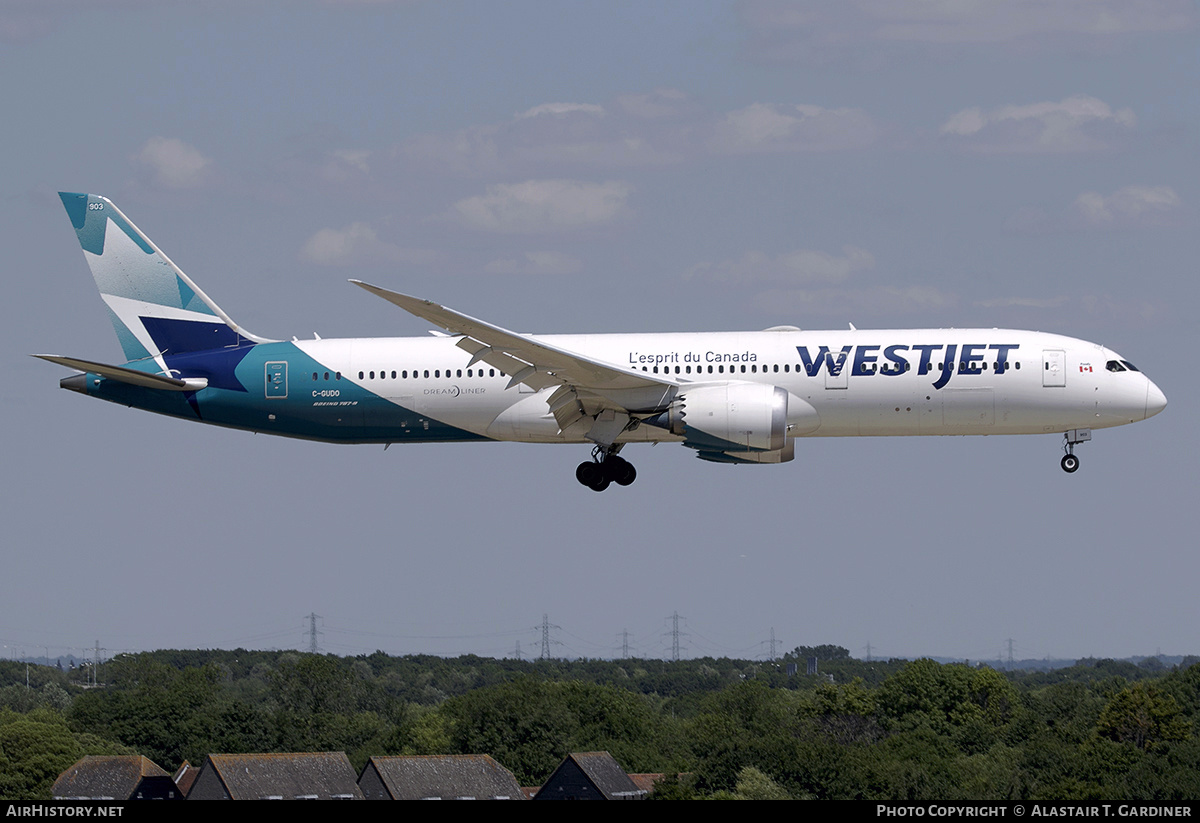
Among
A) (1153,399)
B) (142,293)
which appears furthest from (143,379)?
(1153,399)

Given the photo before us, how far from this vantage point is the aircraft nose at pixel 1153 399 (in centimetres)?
5078

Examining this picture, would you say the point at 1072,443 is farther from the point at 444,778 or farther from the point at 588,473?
the point at 444,778

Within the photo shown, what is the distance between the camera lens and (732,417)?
48.6 metres

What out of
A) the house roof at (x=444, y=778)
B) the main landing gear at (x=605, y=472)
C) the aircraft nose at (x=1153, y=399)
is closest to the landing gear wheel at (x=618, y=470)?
the main landing gear at (x=605, y=472)

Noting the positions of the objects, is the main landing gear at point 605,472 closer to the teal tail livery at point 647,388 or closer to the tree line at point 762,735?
the teal tail livery at point 647,388

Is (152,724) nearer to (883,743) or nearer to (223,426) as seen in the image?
(883,743)

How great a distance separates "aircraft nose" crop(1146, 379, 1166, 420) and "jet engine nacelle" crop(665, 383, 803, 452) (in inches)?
445

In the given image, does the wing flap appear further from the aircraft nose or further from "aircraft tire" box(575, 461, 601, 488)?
the aircraft nose

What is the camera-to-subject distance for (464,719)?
128m

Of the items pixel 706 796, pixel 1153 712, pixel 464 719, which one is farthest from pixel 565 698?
pixel 1153 712

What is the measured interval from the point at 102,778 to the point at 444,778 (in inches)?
1074

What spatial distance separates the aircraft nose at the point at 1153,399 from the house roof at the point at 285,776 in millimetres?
63172

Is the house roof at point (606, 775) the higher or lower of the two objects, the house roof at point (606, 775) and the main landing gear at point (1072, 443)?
the lower

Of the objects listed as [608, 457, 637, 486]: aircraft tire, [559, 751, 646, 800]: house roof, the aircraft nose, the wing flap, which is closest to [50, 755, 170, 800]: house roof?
[559, 751, 646, 800]: house roof
